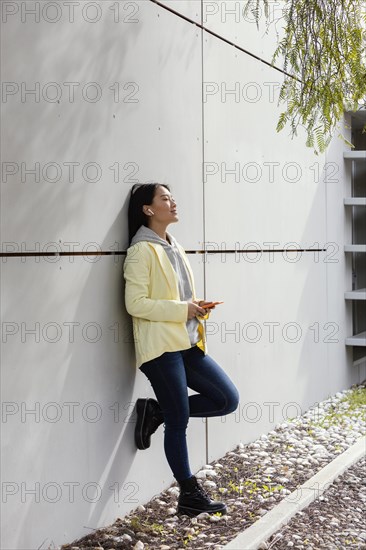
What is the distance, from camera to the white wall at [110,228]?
4.48 meters

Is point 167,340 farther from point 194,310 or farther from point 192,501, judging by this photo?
point 192,501

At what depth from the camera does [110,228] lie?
526 cm

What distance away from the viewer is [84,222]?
4992 mm

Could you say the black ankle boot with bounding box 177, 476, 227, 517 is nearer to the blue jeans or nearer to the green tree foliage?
the blue jeans

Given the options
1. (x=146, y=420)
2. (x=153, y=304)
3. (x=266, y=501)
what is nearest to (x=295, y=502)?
(x=266, y=501)

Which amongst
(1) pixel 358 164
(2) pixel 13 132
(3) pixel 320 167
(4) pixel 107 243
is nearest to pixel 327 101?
(4) pixel 107 243

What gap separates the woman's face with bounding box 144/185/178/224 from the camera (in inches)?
211

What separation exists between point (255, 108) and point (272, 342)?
2.06 meters

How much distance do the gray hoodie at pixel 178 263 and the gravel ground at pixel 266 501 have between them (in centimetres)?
110

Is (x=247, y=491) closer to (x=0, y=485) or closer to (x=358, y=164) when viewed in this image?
(x=0, y=485)

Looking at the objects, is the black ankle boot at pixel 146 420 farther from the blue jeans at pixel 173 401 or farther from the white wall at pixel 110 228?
the blue jeans at pixel 173 401

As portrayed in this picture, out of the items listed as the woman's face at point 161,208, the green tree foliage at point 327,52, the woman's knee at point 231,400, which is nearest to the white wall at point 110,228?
the woman's face at point 161,208

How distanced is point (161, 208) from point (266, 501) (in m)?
2.04

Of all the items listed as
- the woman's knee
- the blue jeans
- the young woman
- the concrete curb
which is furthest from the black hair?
the concrete curb
